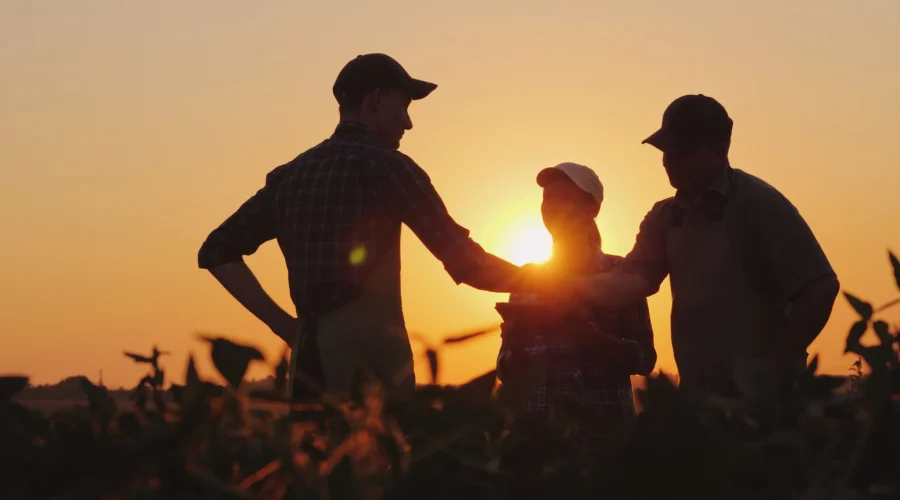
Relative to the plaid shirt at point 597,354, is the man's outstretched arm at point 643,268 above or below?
above

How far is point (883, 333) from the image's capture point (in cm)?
136

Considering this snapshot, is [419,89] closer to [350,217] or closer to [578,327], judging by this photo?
[350,217]

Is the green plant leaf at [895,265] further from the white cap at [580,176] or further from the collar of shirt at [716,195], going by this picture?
the white cap at [580,176]

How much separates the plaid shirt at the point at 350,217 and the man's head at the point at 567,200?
155cm

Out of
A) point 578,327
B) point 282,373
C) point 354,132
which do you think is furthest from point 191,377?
point 578,327

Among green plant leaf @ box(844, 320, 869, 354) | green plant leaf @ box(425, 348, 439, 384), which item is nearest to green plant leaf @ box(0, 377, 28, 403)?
green plant leaf @ box(425, 348, 439, 384)

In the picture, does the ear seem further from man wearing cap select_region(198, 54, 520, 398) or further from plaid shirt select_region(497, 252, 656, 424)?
plaid shirt select_region(497, 252, 656, 424)

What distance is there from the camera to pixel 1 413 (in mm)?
1472

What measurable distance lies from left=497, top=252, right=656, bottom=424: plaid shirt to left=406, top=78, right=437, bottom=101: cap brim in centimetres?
153

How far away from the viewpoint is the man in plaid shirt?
645 cm

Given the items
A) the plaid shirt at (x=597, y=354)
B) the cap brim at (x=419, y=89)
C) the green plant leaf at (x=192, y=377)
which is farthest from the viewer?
the plaid shirt at (x=597, y=354)

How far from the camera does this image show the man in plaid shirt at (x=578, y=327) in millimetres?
6449

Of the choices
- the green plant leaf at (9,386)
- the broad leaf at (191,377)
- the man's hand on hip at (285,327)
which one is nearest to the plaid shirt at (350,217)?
the man's hand on hip at (285,327)

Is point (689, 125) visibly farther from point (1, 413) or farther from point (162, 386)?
point (1, 413)
